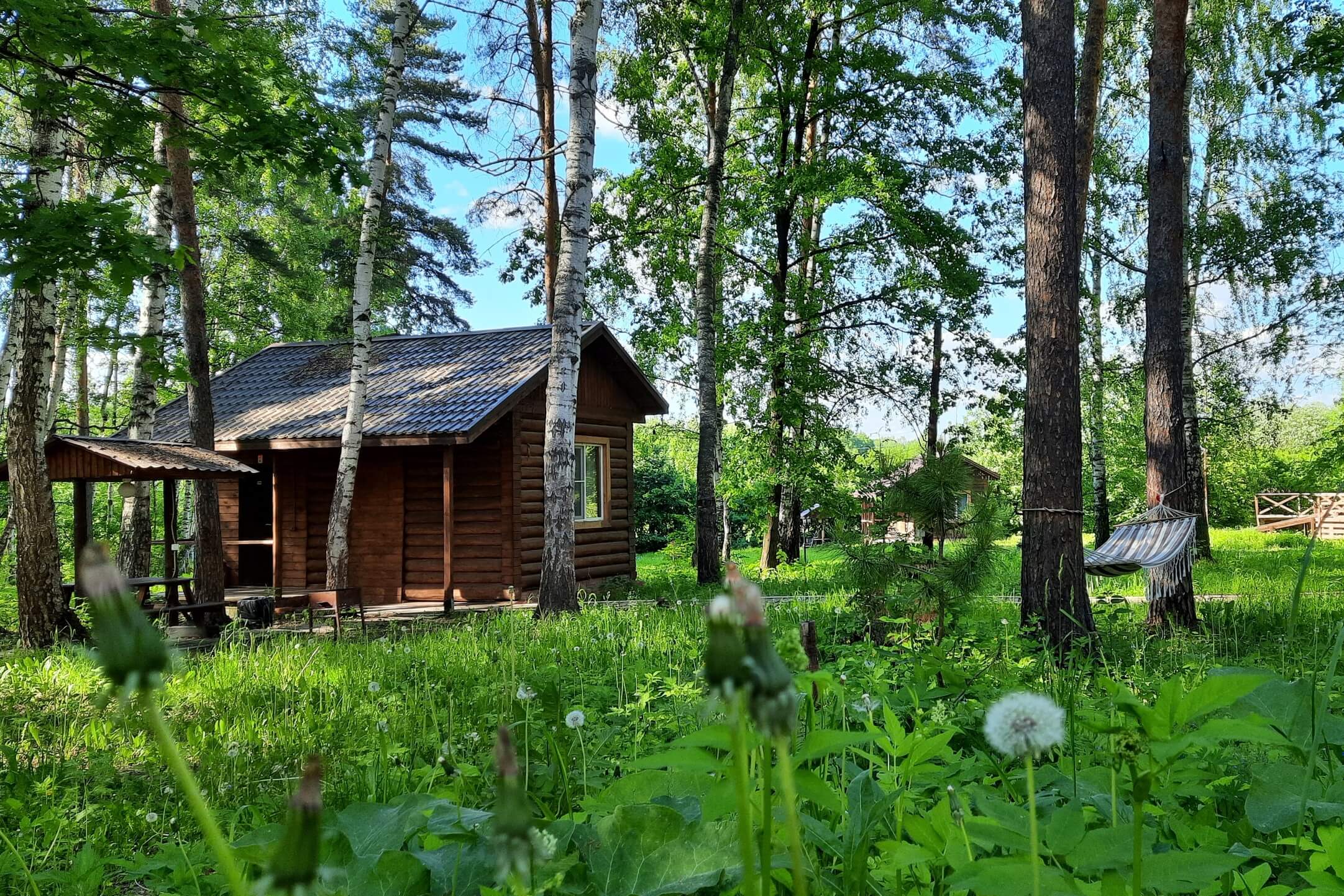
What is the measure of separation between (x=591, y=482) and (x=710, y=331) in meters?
3.52

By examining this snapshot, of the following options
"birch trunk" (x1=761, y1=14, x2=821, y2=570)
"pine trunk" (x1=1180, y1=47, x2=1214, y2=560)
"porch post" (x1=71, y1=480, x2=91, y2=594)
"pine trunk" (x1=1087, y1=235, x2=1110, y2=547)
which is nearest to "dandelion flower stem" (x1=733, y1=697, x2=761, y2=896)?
"porch post" (x1=71, y1=480, x2=91, y2=594)

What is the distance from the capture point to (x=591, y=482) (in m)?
15.4

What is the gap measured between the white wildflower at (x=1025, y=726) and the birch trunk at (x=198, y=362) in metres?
11.3

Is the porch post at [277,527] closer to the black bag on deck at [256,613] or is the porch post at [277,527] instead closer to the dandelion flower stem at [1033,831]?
the black bag on deck at [256,613]

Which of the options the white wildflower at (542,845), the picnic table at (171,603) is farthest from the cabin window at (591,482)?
the white wildflower at (542,845)

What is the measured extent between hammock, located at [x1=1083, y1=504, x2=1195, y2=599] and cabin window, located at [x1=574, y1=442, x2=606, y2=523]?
8.97 meters

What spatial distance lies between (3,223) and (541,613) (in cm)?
579

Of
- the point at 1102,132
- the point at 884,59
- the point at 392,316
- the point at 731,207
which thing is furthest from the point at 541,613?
the point at 392,316

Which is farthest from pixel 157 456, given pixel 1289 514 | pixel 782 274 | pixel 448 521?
pixel 1289 514

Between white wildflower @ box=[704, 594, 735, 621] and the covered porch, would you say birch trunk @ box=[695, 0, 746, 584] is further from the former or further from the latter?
white wildflower @ box=[704, 594, 735, 621]

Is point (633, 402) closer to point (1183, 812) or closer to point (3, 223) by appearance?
point (3, 223)

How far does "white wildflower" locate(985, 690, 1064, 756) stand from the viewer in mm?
885

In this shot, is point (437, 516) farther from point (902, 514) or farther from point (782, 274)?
point (902, 514)

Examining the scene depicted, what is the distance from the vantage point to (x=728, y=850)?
48.5 inches
